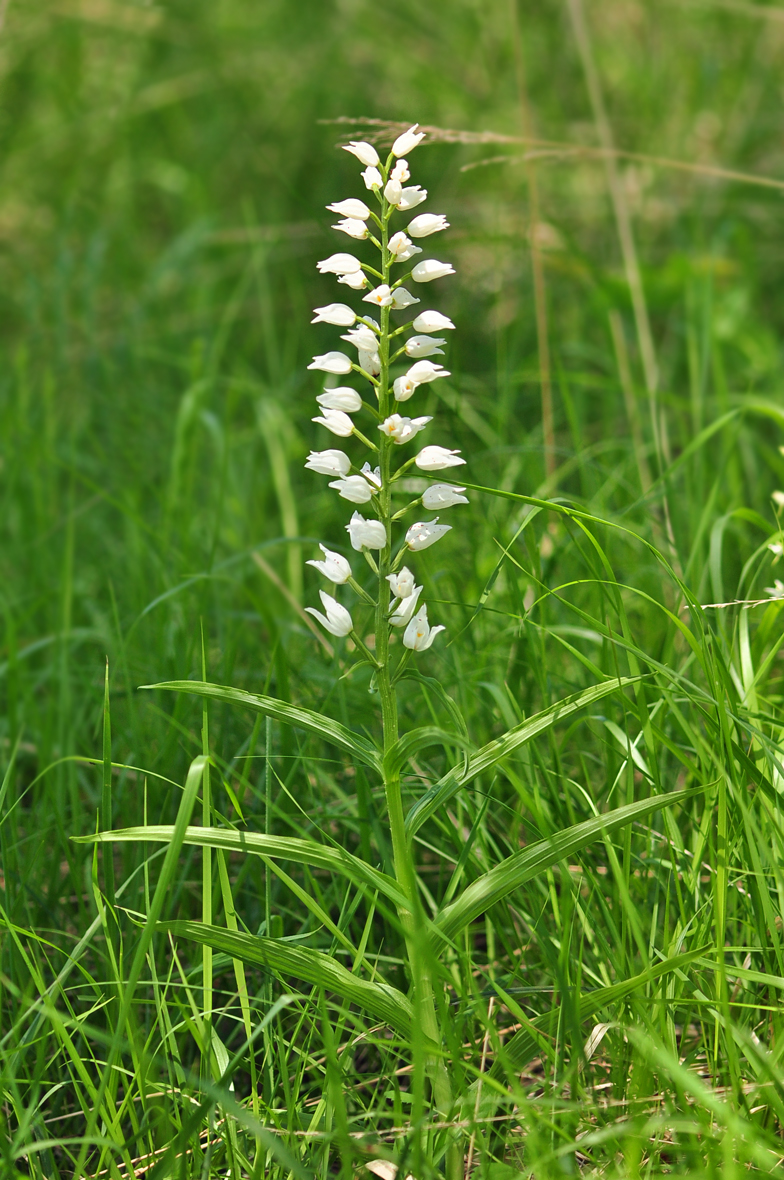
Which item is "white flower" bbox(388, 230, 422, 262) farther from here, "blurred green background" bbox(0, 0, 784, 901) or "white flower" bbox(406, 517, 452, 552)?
"blurred green background" bbox(0, 0, 784, 901)

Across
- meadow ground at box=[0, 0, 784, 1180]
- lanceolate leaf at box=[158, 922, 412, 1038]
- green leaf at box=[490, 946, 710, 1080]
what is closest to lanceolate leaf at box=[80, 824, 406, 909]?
meadow ground at box=[0, 0, 784, 1180]

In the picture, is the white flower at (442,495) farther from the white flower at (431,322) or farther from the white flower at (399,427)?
the white flower at (431,322)

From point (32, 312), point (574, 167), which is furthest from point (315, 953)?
point (574, 167)

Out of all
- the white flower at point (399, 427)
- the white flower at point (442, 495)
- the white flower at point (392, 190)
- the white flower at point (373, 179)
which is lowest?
the white flower at point (442, 495)

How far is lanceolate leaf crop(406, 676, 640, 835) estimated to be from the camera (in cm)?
137

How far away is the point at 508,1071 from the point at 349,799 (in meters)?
0.75

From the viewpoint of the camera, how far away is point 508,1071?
3.83 ft

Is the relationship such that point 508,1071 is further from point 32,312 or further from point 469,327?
point 32,312

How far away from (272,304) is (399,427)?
387 cm

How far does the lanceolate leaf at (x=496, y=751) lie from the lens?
1.37 metres

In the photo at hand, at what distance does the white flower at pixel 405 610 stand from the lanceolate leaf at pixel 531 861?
381 mm

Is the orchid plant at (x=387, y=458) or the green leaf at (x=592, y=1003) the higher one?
the orchid plant at (x=387, y=458)

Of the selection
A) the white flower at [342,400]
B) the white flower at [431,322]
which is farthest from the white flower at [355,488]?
the white flower at [431,322]

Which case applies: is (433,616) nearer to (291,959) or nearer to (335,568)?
(335,568)
